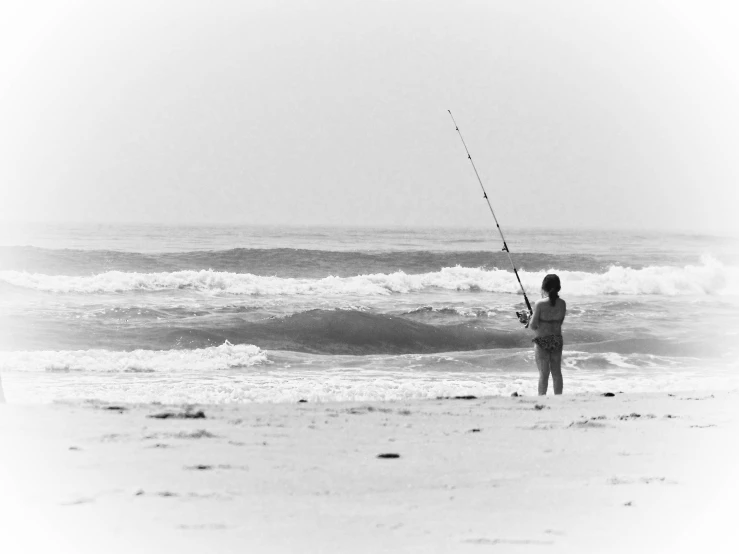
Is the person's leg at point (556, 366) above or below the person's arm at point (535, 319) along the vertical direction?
below

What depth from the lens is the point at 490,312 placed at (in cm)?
1459

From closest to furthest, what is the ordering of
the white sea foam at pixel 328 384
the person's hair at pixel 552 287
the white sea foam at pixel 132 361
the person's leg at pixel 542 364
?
the person's hair at pixel 552 287, the person's leg at pixel 542 364, the white sea foam at pixel 328 384, the white sea foam at pixel 132 361

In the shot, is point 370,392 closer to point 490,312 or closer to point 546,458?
point 546,458

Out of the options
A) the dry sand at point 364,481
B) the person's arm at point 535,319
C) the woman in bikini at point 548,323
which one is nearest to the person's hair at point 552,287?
the woman in bikini at point 548,323

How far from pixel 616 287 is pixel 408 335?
9.70 meters

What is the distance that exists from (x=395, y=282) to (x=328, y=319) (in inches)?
261

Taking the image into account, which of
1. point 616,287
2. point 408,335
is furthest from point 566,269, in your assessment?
point 408,335

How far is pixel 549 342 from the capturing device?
5.94 meters

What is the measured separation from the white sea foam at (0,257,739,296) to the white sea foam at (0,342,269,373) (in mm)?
7792

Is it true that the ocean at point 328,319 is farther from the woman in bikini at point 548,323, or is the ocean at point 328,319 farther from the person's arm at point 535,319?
the person's arm at point 535,319

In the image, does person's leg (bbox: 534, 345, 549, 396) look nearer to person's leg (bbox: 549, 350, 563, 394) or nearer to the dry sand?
person's leg (bbox: 549, 350, 563, 394)

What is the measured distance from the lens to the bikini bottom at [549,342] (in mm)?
5930

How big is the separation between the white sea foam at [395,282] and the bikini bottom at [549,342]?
11768 millimetres

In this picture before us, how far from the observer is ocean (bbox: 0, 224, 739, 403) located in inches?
309
